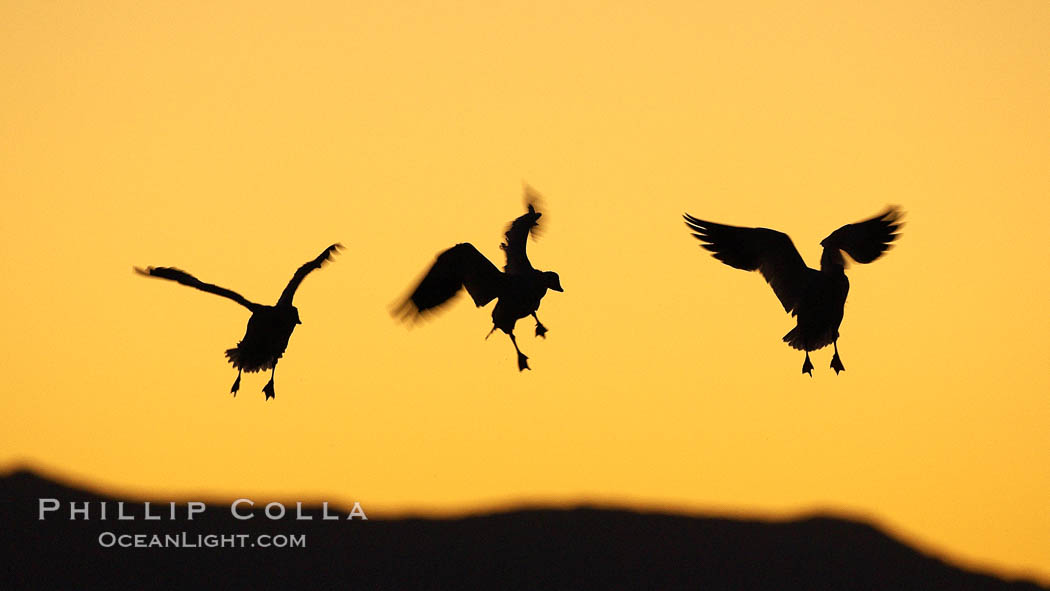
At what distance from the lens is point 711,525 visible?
5871 inches

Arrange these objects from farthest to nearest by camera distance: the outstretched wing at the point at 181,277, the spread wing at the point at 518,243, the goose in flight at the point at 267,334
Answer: the spread wing at the point at 518,243, the goose in flight at the point at 267,334, the outstretched wing at the point at 181,277

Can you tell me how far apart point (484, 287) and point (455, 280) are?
42 centimetres

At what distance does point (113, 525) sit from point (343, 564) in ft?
167

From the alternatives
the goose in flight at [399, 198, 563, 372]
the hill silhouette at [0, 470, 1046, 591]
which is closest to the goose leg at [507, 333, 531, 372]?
the goose in flight at [399, 198, 563, 372]

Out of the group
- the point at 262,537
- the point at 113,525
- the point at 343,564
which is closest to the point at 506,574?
the point at 343,564

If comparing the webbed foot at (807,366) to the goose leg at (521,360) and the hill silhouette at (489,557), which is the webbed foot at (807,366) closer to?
the goose leg at (521,360)

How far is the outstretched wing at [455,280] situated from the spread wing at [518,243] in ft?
2.56

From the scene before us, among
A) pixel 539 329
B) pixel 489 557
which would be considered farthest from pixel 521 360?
pixel 489 557

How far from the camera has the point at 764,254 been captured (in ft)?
68.0

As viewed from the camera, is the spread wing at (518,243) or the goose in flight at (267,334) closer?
the goose in flight at (267,334)

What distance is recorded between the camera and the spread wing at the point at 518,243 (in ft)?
71.3

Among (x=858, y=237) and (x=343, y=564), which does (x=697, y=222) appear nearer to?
(x=858, y=237)

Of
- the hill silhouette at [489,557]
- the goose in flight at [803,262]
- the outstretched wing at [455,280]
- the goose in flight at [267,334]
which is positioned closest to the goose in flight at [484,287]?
the outstretched wing at [455,280]

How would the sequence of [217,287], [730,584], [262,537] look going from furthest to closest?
[262,537]
[730,584]
[217,287]
